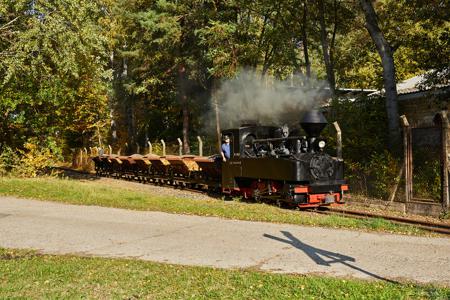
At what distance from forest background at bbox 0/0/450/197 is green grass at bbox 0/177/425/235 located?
13.1 feet

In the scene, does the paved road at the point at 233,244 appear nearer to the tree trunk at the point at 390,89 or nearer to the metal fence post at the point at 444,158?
the metal fence post at the point at 444,158

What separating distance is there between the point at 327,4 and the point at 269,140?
13519mm

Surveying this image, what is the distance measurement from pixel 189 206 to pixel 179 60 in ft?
56.9

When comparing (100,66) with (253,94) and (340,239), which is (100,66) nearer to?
(253,94)

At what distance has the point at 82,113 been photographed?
34375 mm

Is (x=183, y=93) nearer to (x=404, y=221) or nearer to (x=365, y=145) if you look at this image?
(x=365, y=145)

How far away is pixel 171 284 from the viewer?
568 cm

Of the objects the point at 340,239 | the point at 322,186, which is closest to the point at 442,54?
the point at 322,186

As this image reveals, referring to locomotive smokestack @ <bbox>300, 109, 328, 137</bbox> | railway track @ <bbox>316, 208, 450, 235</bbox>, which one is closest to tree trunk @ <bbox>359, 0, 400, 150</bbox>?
railway track @ <bbox>316, 208, 450, 235</bbox>

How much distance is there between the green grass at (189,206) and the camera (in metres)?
9.81

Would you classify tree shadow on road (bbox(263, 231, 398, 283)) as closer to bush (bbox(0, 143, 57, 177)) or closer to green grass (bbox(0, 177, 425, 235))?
green grass (bbox(0, 177, 425, 235))

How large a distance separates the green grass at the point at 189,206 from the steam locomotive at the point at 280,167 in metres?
0.73

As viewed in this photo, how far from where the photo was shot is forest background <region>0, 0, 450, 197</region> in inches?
641

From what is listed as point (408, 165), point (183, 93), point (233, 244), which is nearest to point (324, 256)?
point (233, 244)
